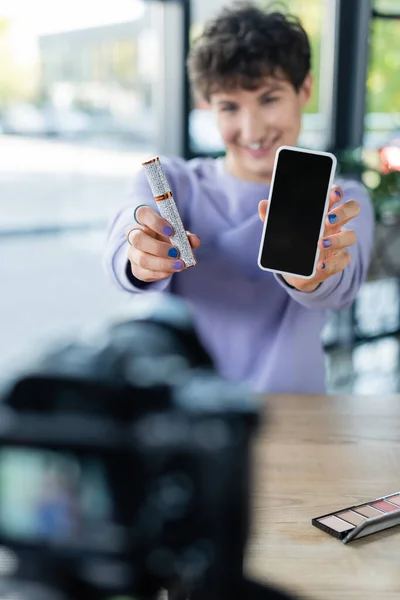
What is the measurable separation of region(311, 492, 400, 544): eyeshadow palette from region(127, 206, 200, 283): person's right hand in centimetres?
39

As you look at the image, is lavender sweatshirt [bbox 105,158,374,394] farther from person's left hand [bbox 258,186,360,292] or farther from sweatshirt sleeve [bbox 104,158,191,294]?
person's left hand [bbox 258,186,360,292]

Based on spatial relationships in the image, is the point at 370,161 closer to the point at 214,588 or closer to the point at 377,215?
the point at 377,215

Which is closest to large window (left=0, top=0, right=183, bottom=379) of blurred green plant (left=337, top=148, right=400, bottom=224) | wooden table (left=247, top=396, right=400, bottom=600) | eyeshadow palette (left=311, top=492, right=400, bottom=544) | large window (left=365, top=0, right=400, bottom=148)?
blurred green plant (left=337, top=148, right=400, bottom=224)

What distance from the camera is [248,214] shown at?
1405mm

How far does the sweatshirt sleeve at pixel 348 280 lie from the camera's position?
1178 mm

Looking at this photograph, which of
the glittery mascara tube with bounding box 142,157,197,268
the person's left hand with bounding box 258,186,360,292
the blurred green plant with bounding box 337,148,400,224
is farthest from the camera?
the blurred green plant with bounding box 337,148,400,224

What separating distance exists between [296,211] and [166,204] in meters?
0.18

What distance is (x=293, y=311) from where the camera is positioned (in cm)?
135

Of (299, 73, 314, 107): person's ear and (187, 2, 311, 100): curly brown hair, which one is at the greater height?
(187, 2, 311, 100): curly brown hair

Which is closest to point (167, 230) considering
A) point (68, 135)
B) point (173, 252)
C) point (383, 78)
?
point (173, 252)

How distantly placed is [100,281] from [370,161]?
1.62m

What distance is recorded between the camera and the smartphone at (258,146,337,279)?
39.2 inches

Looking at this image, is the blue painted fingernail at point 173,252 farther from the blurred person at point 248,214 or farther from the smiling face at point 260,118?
the smiling face at point 260,118

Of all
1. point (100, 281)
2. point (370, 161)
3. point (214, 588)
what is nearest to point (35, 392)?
point (214, 588)
